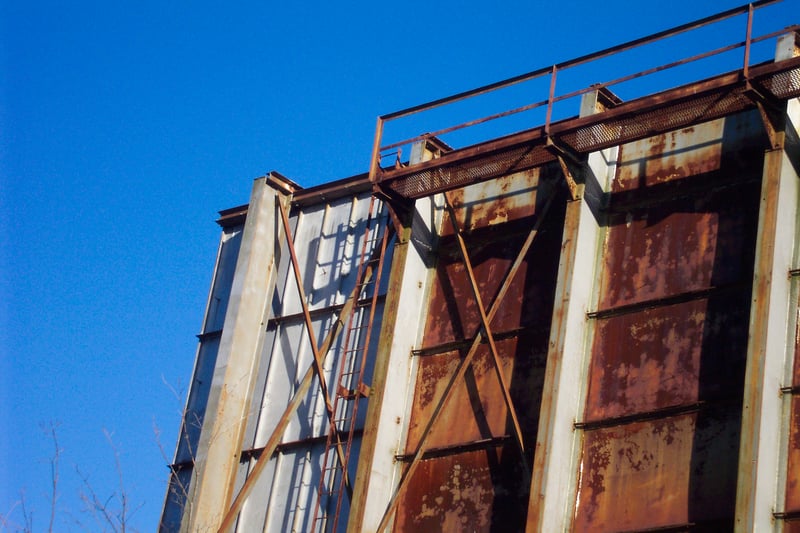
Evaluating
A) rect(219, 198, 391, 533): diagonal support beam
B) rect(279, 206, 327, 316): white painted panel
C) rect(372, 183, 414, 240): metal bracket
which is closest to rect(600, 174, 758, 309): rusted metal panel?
rect(372, 183, 414, 240): metal bracket

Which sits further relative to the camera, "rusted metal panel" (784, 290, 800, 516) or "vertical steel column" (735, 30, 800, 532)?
"rusted metal panel" (784, 290, 800, 516)

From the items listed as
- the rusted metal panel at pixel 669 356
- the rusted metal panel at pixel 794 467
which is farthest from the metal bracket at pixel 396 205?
the rusted metal panel at pixel 794 467

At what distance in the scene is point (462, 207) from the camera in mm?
20047

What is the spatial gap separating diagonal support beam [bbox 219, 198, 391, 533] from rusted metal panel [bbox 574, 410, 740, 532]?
5.11 metres

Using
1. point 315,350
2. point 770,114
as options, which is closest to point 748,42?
point 770,114

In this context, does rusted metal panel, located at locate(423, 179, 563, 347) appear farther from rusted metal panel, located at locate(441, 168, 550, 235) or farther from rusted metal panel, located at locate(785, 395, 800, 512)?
rusted metal panel, located at locate(785, 395, 800, 512)

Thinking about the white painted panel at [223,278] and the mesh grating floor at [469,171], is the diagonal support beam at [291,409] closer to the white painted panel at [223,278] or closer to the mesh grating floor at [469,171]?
the mesh grating floor at [469,171]

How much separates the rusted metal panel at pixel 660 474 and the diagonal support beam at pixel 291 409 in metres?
5.11

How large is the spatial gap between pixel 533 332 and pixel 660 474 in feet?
10.2

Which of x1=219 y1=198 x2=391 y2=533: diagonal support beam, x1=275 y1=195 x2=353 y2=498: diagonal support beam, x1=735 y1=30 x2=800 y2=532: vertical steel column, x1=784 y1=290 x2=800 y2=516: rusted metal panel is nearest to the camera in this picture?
x1=735 y1=30 x2=800 y2=532: vertical steel column

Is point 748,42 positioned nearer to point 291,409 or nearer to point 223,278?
point 291,409

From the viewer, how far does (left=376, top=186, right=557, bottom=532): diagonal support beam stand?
17.9 meters

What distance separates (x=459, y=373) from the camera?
18016 mm

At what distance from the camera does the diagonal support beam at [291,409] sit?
19328 mm
